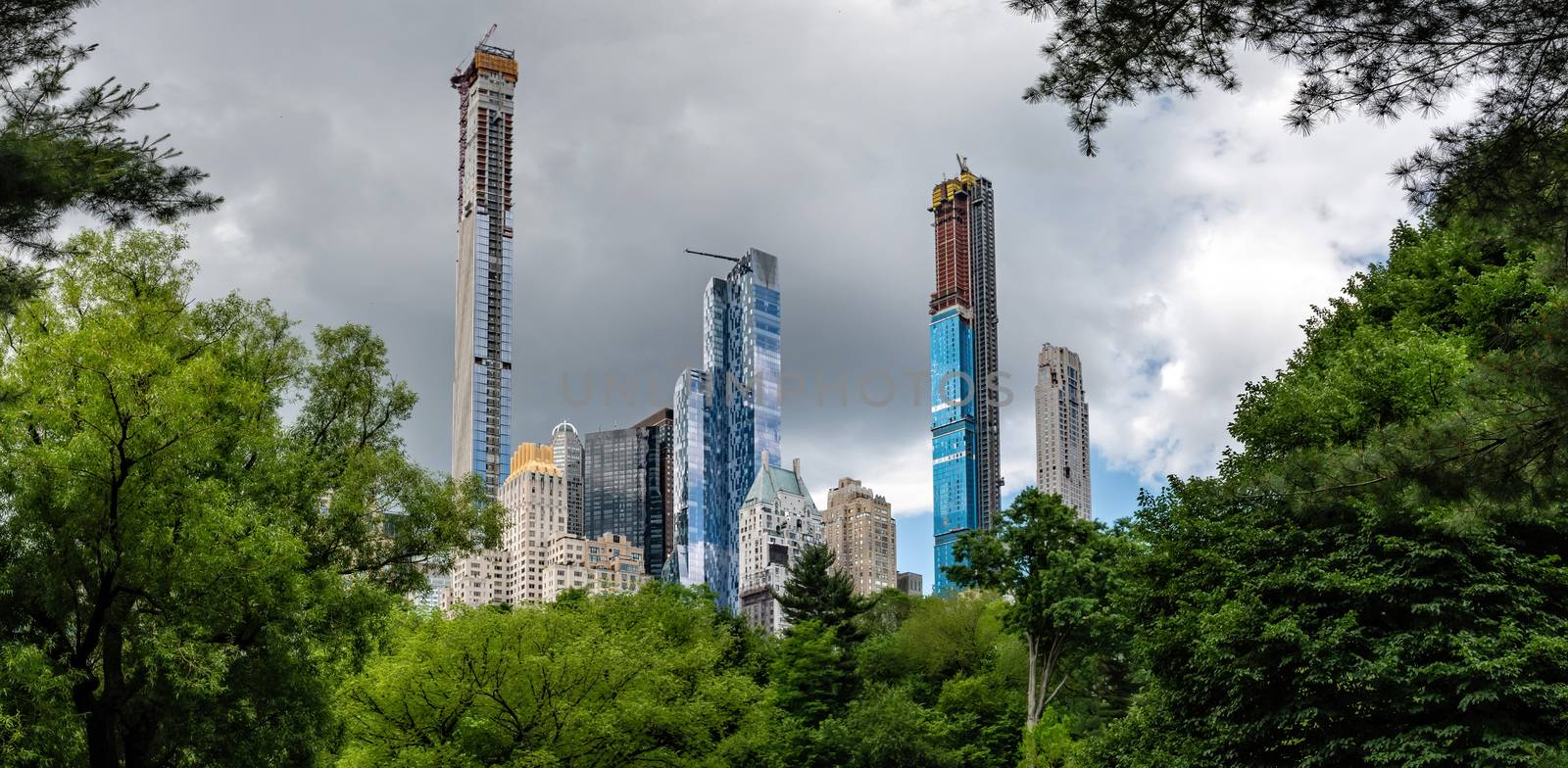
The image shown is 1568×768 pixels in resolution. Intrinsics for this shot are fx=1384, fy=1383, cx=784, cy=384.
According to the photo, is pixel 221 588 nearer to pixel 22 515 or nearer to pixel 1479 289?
pixel 22 515

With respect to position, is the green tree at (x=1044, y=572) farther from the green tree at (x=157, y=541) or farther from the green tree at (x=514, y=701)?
the green tree at (x=157, y=541)

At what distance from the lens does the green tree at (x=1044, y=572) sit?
3572cm

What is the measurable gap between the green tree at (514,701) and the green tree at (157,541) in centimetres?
795

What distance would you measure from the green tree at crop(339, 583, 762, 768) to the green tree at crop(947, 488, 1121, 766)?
9.07 metres

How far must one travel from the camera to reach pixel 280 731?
18219 mm

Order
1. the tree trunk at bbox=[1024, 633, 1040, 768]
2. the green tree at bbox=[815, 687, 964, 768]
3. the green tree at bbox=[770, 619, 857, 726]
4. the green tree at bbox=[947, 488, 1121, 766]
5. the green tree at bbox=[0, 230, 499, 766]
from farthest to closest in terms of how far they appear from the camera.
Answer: the green tree at bbox=[770, 619, 857, 726] < the green tree at bbox=[815, 687, 964, 768] < the tree trunk at bbox=[1024, 633, 1040, 768] < the green tree at bbox=[947, 488, 1121, 766] < the green tree at bbox=[0, 230, 499, 766]

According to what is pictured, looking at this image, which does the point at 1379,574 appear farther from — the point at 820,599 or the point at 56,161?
the point at 820,599

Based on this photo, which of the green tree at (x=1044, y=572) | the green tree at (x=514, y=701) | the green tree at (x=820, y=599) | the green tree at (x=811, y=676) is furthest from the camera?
the green tree at (x=820, y=599)

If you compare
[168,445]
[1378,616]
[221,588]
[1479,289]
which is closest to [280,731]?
[221,588]

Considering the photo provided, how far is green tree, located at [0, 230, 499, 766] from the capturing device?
1638 cm

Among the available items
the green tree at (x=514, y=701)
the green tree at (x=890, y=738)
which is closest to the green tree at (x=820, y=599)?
the green tree at (x=890, y=738)

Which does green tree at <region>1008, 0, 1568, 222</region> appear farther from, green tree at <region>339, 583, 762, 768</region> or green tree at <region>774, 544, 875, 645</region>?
green tree at <region>774, 544, 875, 645</region>

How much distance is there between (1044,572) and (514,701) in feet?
46.5

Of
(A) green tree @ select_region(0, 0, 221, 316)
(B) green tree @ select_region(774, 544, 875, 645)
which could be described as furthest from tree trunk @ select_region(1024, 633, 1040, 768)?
(A) green tree @ select_region(0, 0, 221, 316)
